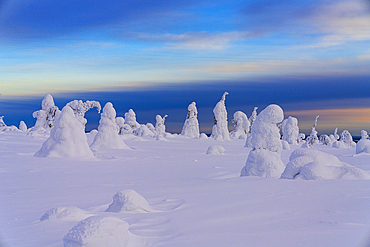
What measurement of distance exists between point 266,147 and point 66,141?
1000 centimetres

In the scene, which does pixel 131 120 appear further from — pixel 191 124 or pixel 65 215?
pixel 65 215

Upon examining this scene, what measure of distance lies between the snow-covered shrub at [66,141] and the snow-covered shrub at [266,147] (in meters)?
8.88

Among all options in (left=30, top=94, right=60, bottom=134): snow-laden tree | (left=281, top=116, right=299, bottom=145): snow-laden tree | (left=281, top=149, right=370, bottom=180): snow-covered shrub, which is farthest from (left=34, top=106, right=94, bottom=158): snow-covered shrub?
(left=281, top=116, right=299, bottom=145): snow-laden tree

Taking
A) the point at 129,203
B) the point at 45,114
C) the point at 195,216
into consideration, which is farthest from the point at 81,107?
the point at 195,216

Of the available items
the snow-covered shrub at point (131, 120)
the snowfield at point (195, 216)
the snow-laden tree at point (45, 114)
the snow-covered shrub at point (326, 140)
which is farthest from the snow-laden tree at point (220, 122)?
the snowfield at point (195, 216)

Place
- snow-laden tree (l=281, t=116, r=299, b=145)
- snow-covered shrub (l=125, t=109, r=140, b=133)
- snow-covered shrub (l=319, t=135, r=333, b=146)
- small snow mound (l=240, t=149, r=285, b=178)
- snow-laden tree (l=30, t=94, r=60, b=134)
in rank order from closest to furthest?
small snow mound (l=240, t=149, r=285, b=178)
snow-laden tree (l=30, t=94, r=60, b=134)
snow-laden tree (l=281, t=116, r=299, b=145)
snow-covered shrub (l=125, t=109, r=140, b=133)
snow-covered shrub (l=319, t=135, r=333, b=146)

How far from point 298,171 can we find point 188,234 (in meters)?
5.35

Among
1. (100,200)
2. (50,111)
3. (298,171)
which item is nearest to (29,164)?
(100,200)

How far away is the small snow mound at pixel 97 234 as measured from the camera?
3.20 meters

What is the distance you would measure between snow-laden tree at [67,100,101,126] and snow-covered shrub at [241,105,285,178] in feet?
108

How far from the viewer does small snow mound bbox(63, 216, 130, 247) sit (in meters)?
3.20

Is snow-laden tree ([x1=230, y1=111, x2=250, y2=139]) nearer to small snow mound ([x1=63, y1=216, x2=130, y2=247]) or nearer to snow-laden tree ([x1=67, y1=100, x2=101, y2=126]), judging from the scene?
snow-laden tree ([x1=67, y1=100, x2=101, y2=126])

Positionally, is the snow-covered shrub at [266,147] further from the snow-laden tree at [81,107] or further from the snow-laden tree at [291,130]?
the snow-laden tree at [291,130]

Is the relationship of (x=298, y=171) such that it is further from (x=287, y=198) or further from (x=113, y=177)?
(x=113, y=177)
